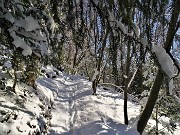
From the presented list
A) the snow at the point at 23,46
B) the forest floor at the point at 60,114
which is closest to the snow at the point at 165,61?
the snow at the point at 23,46

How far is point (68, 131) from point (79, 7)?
583 centimetres

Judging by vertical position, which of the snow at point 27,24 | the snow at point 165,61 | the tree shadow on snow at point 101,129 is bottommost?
the tree shadow on snow at point 101,129

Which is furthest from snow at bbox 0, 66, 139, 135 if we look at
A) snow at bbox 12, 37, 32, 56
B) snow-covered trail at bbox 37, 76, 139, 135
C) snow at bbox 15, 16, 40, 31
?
snow at bbox 12, 37, 32, 56

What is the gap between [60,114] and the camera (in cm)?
1073

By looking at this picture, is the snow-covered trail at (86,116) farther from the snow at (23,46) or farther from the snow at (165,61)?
the snow at (165,61)

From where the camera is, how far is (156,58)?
2832 mm

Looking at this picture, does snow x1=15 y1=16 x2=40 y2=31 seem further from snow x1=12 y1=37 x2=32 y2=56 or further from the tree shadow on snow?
the tree shadow on snow

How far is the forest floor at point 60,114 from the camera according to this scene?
21.0 feet

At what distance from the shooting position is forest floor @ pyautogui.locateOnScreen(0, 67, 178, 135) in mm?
6386

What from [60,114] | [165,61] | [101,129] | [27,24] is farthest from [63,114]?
[165,61]

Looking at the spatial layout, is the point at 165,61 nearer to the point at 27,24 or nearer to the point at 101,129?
the point at 27,24

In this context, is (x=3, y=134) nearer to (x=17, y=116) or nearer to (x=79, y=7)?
(x=17, y=116)

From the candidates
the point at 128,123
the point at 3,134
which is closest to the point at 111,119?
the point at 128,123

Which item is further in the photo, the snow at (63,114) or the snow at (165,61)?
the snow at (63,114)
